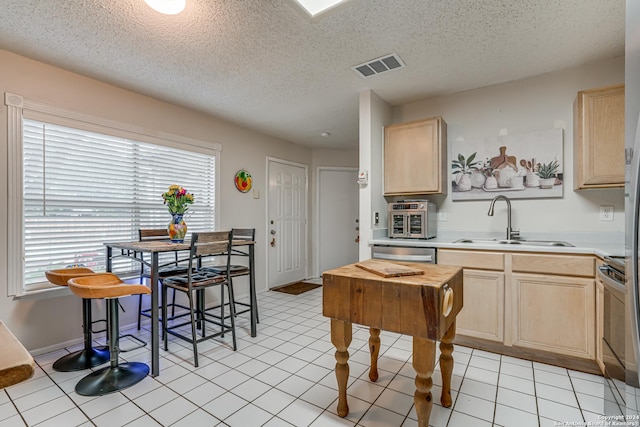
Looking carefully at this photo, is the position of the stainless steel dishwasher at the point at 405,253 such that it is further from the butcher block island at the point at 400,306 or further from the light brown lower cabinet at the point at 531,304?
the butcher block island at the point at 400,306

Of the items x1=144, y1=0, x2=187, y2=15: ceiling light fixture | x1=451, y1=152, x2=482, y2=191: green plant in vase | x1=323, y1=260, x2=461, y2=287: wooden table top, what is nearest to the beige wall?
x1=144, y1=0, x2=187, y2=15: ceiling light fixture

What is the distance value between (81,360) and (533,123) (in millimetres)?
4264

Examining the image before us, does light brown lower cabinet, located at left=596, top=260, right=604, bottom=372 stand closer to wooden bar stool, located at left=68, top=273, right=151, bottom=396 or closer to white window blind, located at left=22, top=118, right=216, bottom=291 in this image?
wooden bar stool, located at left=68, top=273, right=151, bottom=396

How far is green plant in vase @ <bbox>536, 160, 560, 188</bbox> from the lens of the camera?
2.65 m

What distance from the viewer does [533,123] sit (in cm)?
275

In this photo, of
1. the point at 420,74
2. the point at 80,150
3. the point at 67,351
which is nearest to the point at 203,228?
the point at 80,150

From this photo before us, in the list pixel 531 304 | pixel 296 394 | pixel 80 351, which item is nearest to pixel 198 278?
pixel 80 351

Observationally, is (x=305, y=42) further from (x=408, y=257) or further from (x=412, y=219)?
(x=408, y=257)

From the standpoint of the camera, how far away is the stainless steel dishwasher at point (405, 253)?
103 inches

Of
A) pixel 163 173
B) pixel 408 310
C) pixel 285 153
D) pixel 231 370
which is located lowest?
pixel 231 370

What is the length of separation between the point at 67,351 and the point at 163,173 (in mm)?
1817

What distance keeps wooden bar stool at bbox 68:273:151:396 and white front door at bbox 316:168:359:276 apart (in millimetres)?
3639

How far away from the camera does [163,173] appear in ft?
10.7

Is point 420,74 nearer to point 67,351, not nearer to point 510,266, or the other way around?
point 510,266
